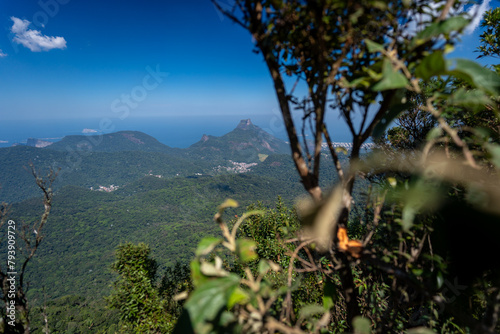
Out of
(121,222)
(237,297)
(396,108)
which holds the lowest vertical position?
(121,222)

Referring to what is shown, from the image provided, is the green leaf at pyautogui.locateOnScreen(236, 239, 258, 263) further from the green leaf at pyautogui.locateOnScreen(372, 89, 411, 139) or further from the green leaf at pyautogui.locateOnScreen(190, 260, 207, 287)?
the green leaf at pyautogui.locateOnScreen(372, 89, 411, 139)

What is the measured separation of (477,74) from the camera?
0.66m

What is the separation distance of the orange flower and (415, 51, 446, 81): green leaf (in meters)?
0.80

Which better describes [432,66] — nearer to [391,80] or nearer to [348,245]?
[391,80]

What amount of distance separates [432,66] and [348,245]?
0.87 meters

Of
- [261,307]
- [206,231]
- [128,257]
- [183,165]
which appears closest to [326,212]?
[261,307]

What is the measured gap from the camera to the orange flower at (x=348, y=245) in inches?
43.9

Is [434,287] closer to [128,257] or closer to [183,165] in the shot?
[128,257]

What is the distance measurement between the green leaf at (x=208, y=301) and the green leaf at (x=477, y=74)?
917 mm

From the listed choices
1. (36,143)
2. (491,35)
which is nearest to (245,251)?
(491,35)

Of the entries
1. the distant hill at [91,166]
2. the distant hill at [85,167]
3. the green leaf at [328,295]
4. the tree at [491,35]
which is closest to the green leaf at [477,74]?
the green leaf at [328,295]

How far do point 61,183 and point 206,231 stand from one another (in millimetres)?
134031

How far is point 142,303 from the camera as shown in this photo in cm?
715

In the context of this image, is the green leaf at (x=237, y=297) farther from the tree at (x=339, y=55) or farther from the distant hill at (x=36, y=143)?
the distant hill at (x=36, y=143)
